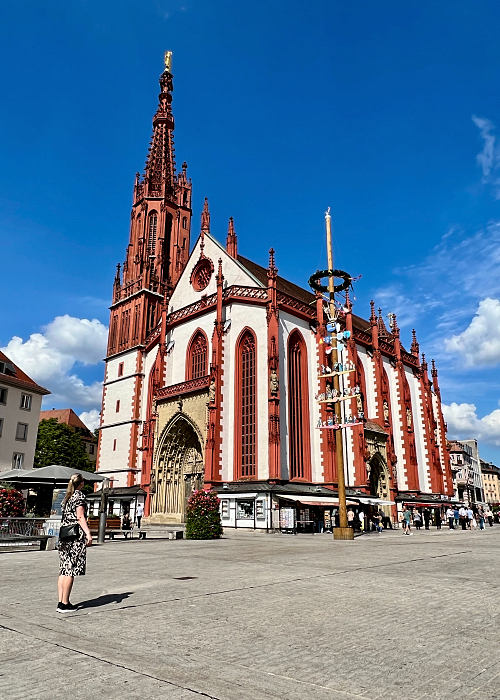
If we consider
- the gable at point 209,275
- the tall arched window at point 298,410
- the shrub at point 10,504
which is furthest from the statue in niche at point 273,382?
the shrub at point 10,504

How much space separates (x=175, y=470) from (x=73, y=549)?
30.9 meters

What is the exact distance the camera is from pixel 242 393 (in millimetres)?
33094

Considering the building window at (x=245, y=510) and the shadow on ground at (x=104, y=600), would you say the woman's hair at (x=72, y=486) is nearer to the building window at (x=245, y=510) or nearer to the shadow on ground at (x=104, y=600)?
the shadow on ground at (x=104, y=600)

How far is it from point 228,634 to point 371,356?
39.3 metres

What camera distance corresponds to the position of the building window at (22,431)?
42.4 m

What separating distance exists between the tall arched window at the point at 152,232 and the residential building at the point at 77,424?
140 ft

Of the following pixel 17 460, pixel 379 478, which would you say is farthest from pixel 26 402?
pixel 379 478

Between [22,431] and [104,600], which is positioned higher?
[22,431]

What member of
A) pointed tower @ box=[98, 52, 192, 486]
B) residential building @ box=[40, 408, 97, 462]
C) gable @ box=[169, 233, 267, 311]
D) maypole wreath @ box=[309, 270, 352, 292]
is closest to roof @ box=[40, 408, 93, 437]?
residential building @ box=[40, 408, 97, 462]

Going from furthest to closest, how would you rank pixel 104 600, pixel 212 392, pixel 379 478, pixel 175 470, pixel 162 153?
pixel 162 153
pixel 379 478
pixel 175 470
pixel 212 392
pixel 104 600

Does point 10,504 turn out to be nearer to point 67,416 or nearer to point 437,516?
point 437,516

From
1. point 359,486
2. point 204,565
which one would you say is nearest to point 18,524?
point 204,565

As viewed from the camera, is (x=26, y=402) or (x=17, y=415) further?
(x=26, y=402)

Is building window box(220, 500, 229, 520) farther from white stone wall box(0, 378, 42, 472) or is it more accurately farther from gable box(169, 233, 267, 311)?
white stone wall box(0, 378, 42, 472)
